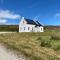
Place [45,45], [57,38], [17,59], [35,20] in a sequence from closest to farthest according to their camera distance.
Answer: [17,59], [45,45], [57,38], [35,20]

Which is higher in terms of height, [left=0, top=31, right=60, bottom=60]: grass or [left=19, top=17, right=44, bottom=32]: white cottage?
[left=19, top=17, right=44, bottom=32]: white cottage

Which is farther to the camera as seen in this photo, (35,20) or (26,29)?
(35,20)

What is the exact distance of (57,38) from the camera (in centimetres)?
2731

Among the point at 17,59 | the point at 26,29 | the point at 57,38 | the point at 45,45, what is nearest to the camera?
the point at 17,59

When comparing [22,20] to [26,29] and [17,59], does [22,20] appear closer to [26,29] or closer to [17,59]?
[26,29]

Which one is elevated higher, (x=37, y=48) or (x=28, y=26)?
(x=28, y=26)

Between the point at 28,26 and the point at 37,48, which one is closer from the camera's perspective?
the point at 37,48

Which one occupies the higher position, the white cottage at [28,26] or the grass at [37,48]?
the white cottage at [28,26]

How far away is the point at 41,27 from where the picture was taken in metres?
62.6

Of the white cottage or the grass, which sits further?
the white cottage

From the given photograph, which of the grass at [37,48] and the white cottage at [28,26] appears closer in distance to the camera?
the grass at [37,48]

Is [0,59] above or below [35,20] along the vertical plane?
below

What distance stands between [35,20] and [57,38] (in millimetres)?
39965

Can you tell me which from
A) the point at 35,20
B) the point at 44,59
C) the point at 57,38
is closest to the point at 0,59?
the point at 44,59
